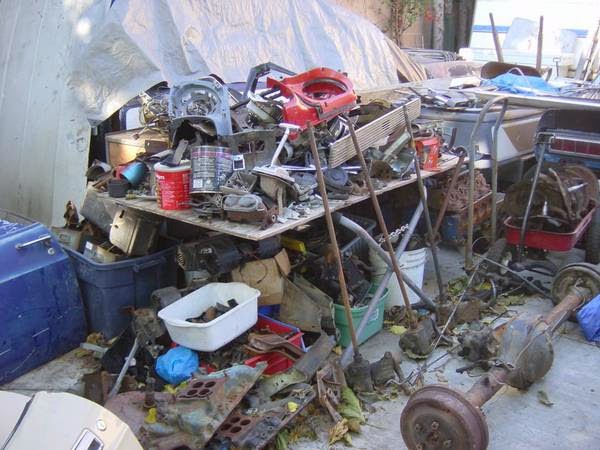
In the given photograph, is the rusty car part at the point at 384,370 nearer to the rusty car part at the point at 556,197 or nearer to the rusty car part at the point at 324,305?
the rusty car part at the point at 324,305

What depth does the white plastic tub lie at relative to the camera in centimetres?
316

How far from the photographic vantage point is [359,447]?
2959 mm

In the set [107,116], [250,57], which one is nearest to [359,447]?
[107,116]

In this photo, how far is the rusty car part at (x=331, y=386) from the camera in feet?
10.1

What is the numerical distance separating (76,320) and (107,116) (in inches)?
71.6

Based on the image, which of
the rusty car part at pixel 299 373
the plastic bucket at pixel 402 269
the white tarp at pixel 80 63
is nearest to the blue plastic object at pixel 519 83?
the white tarp at pixel 80 63

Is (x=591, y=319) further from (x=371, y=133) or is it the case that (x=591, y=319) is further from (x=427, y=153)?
(x=371, y=133)

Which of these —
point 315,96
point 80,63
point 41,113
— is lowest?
point 41,113

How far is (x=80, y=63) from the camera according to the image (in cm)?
491

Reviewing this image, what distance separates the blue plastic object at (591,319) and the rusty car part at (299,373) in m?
1.75

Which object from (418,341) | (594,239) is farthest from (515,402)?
(594,239)

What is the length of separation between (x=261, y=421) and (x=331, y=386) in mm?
504

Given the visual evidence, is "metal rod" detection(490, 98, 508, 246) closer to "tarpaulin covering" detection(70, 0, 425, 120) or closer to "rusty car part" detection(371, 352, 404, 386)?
"rusty car part" detection(371, 352, 404, 386)

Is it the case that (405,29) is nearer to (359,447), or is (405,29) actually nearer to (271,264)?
(271,264)
